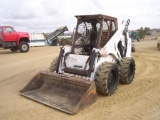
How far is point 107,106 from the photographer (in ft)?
16.4

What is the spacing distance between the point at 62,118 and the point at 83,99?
0.61 meters

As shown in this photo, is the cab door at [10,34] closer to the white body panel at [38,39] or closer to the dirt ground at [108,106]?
the white body panel at [38,39]

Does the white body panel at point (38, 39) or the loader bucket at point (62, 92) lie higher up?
Result: the white body panel at point (38, 39)

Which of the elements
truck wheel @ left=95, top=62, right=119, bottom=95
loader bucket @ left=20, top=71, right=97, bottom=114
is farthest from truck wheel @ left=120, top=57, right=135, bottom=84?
loader bucket @ left=20, top=71, right=97, bottom=114

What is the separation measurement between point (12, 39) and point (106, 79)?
1271 centimetres

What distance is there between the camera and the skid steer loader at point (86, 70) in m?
5.15

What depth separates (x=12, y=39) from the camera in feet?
54.4

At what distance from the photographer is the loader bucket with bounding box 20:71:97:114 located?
15.9 ft

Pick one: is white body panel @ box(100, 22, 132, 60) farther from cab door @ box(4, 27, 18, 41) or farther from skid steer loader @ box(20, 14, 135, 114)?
cab door @ box(4, 27, 18, 41)

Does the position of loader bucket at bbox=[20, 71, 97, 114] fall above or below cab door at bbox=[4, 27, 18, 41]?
below

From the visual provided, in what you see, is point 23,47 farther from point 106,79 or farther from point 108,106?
point 108,106

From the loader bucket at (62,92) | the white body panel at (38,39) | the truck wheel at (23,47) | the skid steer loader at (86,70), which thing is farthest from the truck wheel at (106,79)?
the white body panel at (38,39)

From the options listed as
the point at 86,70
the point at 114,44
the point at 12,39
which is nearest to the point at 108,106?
the point at 86,70

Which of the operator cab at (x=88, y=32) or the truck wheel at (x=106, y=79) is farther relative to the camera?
the operator cab at (x=88, y=32)
